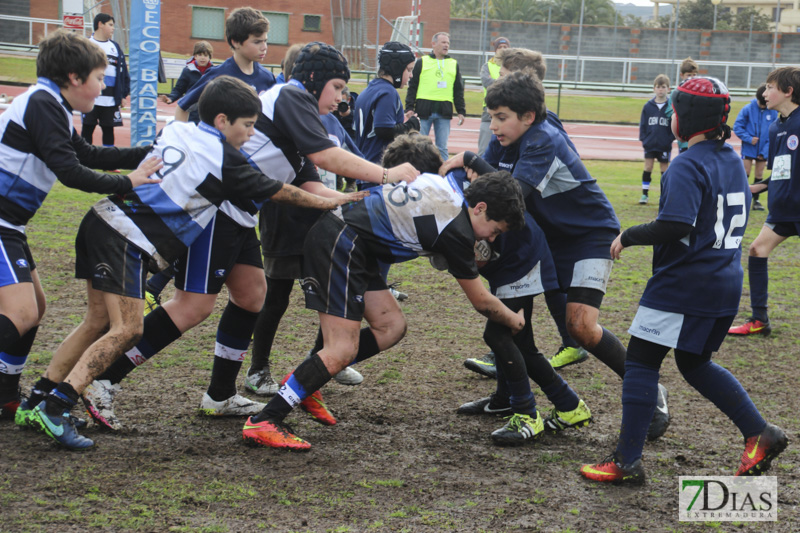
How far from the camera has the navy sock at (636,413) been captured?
12.1 ft

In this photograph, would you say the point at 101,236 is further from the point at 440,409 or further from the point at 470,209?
the point at 440,409

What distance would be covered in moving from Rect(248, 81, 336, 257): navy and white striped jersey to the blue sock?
2104 mm

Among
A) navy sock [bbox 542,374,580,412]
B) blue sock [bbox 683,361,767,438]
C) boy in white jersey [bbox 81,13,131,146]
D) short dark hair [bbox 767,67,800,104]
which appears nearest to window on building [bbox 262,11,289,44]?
boy in white jersey [bbox 81,13,131,146]

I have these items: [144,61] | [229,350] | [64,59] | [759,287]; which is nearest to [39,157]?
[64,59]

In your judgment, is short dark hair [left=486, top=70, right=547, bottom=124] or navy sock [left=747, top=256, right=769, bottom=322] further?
navy sock [left=747, top=256, right=769, bottom=322]

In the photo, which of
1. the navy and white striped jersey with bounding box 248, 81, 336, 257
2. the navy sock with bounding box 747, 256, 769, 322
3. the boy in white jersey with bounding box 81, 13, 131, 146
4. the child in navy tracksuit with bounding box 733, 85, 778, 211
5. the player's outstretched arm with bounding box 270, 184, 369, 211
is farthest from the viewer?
the child in navy tracksuit with bounding box 733, 85, 778, 211

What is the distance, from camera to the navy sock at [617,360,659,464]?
370cm

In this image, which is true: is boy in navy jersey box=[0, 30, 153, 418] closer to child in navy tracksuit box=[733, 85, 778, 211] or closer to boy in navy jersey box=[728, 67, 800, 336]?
boy in navy jersey box=[728, 67, 800, 336]

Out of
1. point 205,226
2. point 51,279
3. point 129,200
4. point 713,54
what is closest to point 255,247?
point 205,226

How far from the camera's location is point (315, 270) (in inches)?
156

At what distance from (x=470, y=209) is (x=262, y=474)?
1.56 m

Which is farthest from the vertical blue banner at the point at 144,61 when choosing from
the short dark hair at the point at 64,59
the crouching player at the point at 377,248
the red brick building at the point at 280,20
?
the red brick building at the point at 280,20

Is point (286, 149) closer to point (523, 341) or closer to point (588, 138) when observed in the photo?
point (523, 341)

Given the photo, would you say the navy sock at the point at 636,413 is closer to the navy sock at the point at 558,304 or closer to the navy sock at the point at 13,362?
the navy sock at the point at 558,304
